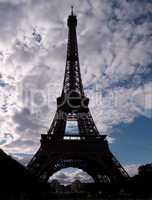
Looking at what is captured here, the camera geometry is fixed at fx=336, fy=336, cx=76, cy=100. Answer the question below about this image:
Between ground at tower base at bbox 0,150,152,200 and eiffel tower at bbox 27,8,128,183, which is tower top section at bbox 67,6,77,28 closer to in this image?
eiffel tower at bbox 27,8,128,183

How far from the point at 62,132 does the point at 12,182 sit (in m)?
37.9

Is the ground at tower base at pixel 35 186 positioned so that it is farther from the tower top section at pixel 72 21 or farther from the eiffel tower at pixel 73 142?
the tower top section at pixel 72 21

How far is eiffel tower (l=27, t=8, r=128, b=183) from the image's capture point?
6425 cm

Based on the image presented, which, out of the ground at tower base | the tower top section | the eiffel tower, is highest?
the tower top section

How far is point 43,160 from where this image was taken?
64.7m

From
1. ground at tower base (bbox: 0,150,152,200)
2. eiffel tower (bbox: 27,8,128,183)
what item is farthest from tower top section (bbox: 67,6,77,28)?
ground at tower base (bbox: 0,150,152,200)

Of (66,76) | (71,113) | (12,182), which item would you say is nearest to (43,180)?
(71,113)

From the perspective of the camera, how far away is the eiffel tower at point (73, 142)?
64250 millimetres

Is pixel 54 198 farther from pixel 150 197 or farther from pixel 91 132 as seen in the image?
pixel 150 197

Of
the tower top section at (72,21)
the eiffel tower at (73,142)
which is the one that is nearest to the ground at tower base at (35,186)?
the eiffel tower at (73,142)

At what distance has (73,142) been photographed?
67250mm

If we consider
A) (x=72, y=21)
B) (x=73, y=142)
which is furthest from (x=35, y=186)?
(x=72, y=21)

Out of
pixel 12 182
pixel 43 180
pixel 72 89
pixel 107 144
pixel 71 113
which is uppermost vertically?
pixel 72 89

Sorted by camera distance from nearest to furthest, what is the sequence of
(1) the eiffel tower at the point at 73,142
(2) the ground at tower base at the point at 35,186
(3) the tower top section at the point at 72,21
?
1. (2) the ground at tower base at the point at 35,186
2. (1) the eiffel tower at the point at 73,142
3. (3) the tower top section at the point at 72,21
